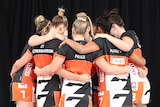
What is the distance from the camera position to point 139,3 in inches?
167

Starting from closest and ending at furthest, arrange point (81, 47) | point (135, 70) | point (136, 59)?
point (81, 47)
point (136, 59)
point (135, 70)

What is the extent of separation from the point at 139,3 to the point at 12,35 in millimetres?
1577

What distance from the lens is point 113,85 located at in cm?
275

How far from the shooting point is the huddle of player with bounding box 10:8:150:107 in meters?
2.69

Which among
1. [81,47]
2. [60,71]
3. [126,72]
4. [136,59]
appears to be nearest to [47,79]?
[60,71]

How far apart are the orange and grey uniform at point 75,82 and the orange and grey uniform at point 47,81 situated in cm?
13

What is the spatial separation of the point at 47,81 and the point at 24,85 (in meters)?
0.28

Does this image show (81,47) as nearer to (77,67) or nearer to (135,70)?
(77,67)

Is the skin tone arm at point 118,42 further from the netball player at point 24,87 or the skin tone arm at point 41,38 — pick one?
the netball player at point 24,87

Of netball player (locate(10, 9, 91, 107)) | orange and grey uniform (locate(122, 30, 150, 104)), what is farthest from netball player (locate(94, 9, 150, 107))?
netball player (locate(10, 9, 91, 107))

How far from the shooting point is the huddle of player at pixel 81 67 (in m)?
2.69

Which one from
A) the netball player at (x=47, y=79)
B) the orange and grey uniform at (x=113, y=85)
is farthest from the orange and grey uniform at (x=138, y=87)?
the netball player at (x=47, y=79)

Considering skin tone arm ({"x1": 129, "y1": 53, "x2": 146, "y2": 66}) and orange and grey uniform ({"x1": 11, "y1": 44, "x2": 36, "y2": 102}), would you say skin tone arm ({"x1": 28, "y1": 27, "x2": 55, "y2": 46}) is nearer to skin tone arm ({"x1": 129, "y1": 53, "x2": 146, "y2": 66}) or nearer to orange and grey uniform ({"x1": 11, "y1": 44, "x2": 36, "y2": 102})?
orange and grey uniform ({"x1": 11, "y1": 44, "x2": 36, "y2": 102})

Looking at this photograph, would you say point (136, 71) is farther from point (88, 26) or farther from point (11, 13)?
point (11, 13)
